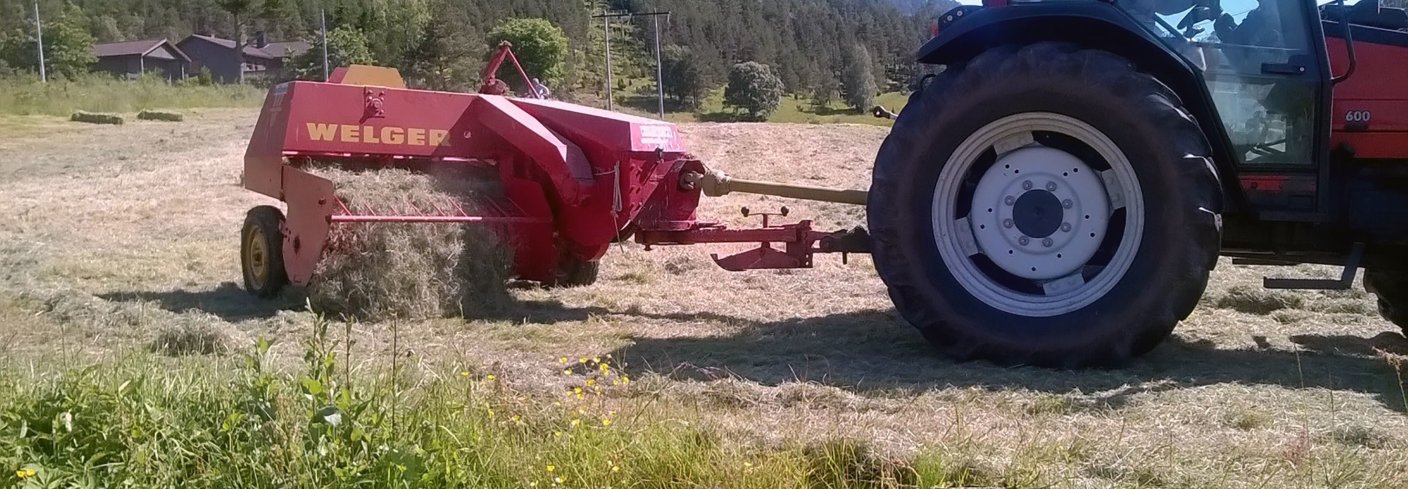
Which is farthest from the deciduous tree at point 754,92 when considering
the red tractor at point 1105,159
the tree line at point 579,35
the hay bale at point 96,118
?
the red tractor at point 1105,159

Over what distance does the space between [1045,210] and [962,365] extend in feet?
2.49

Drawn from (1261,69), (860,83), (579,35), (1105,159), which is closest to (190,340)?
(1105,159)

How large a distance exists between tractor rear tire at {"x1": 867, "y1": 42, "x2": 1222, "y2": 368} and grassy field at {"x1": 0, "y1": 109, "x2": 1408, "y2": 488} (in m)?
0.23

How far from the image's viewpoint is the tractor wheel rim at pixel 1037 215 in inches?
165

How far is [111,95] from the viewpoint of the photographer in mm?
32719

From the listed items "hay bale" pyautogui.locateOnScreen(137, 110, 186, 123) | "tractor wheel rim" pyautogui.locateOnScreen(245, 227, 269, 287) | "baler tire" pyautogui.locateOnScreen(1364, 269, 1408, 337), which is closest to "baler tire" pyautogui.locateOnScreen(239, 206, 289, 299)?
"tractor wheel rim" pyautogui.locateOnScreen(245, 227, 269, 287)

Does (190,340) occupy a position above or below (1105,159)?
below

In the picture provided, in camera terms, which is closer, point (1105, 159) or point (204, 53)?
point (1105, 159)

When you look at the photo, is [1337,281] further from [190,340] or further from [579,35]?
[579,35]

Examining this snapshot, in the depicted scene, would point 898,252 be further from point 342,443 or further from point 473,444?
point 342,443

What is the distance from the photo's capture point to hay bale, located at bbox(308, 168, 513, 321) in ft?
18.4

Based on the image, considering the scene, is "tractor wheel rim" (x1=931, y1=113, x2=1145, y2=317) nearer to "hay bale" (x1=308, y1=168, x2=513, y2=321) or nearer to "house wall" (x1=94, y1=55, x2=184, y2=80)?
"hay bale" (x1=308, y1=168, x2=513, y2=321)

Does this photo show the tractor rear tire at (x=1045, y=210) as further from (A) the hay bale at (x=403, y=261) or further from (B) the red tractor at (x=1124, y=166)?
(A) the hay bale at (x=403, y=261)

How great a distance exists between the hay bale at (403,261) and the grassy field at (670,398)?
21 cm
